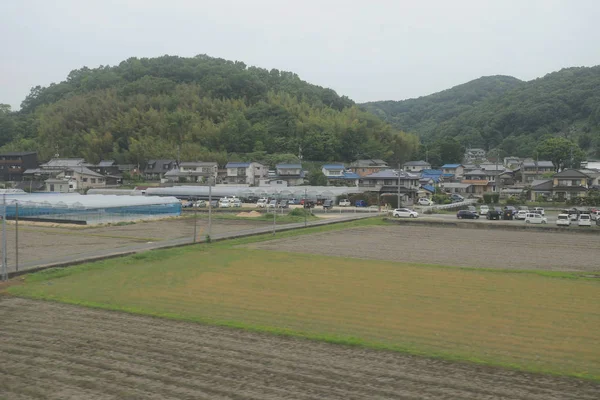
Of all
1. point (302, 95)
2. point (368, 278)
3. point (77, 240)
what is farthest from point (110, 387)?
point (302, 95)

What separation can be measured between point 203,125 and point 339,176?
2165cm

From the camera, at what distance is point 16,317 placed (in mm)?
8477

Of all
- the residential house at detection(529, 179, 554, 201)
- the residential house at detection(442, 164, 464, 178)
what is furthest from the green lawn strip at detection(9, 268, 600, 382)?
the residential house at detection(442, 164, 464, 178)

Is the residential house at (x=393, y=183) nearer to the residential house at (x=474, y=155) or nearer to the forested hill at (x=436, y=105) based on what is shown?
the residential house at (x=474, y=155)

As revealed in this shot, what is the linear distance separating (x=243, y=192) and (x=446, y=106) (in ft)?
263

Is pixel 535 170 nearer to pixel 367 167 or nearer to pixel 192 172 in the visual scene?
pixel 367 167

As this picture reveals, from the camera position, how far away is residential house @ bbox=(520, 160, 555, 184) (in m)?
49.8

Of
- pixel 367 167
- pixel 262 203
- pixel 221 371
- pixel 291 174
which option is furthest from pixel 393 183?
pixel 221 371

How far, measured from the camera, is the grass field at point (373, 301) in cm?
700

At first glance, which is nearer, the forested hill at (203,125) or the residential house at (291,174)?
the residential house at (291,174)

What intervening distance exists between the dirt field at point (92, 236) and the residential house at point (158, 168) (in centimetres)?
2741

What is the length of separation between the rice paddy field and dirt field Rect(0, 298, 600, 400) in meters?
0.05

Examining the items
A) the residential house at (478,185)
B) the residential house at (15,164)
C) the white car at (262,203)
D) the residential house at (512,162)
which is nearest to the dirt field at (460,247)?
the white car at (262,203)

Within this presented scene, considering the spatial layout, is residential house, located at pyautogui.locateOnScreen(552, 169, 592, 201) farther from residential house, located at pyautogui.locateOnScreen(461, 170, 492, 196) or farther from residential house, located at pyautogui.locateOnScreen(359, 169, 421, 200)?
residential house, located at pyautogui.locateOnScreen(461, 170, 492, 196)
